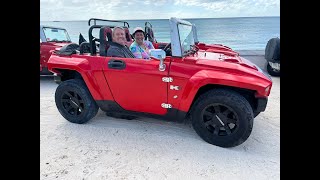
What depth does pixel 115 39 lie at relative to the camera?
11.5 ft

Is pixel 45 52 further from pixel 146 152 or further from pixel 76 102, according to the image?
pixel 146 152

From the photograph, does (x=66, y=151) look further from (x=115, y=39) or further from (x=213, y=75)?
(x=213, y=75)

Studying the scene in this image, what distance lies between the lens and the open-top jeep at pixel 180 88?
2725 mm

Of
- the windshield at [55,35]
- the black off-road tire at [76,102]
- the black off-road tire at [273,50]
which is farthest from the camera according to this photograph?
the windshield at [55,35]

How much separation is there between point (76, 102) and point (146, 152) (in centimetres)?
154

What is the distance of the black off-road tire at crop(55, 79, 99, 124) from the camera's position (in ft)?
11.5

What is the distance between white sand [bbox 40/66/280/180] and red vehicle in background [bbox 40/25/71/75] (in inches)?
124

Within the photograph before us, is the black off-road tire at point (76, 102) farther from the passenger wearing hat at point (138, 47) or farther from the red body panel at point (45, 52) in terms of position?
the red body panel at point (45, 52)

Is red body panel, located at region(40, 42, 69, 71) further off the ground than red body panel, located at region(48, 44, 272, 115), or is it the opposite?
red body panel, located at region(40, 42, 69, 71)

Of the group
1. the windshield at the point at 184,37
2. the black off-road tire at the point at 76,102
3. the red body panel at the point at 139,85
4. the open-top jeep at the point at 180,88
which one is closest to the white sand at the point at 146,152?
the black off-road tire at the point at 76,102

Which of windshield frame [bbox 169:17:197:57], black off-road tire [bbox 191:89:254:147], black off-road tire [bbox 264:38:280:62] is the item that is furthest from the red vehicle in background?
black off-road tire [bbox 264:38:280:62]

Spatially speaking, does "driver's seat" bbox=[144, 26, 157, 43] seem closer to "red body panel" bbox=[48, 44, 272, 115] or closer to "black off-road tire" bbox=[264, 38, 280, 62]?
"red body panel" bbox=[48, 44, 272, 115]

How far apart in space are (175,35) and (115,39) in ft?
3.45
